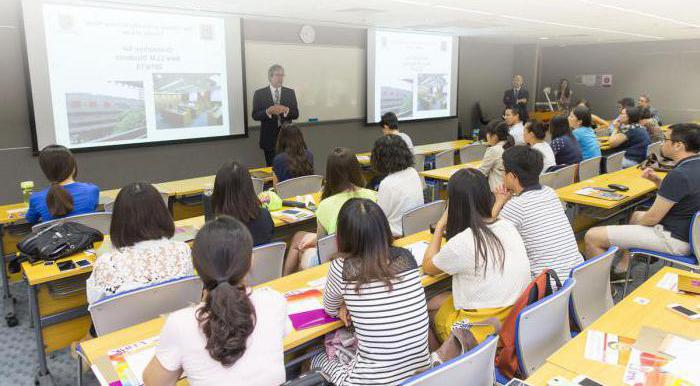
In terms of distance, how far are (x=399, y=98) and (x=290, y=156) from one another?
197 inches

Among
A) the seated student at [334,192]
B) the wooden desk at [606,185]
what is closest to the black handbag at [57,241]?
the seated student at [334,192]

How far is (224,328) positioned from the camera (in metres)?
1.51

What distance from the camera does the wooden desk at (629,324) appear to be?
6.00 ft

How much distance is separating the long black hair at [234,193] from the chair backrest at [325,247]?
45 centimetres

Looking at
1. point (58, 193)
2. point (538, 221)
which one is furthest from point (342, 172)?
point (58, 193)

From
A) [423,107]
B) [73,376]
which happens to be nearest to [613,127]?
[423,107]

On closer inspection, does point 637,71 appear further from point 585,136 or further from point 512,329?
point 512,329

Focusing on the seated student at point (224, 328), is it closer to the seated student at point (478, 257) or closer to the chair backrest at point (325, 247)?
the seated student at point (478, 257)

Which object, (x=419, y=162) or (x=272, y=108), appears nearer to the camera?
(x=272, y=108)

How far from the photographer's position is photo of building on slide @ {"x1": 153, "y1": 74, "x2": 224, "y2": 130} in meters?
6.60

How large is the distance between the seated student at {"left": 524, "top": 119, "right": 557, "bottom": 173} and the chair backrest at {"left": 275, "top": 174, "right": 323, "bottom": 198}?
2287mm

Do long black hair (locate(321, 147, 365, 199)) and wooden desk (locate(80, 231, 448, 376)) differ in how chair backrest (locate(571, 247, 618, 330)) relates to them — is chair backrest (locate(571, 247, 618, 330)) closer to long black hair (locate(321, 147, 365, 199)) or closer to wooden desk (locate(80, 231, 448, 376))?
wooden desk (locate(80, 231, 448, 376))

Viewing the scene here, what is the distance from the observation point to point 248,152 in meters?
7.69

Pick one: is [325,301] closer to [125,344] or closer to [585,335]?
[125,344]
